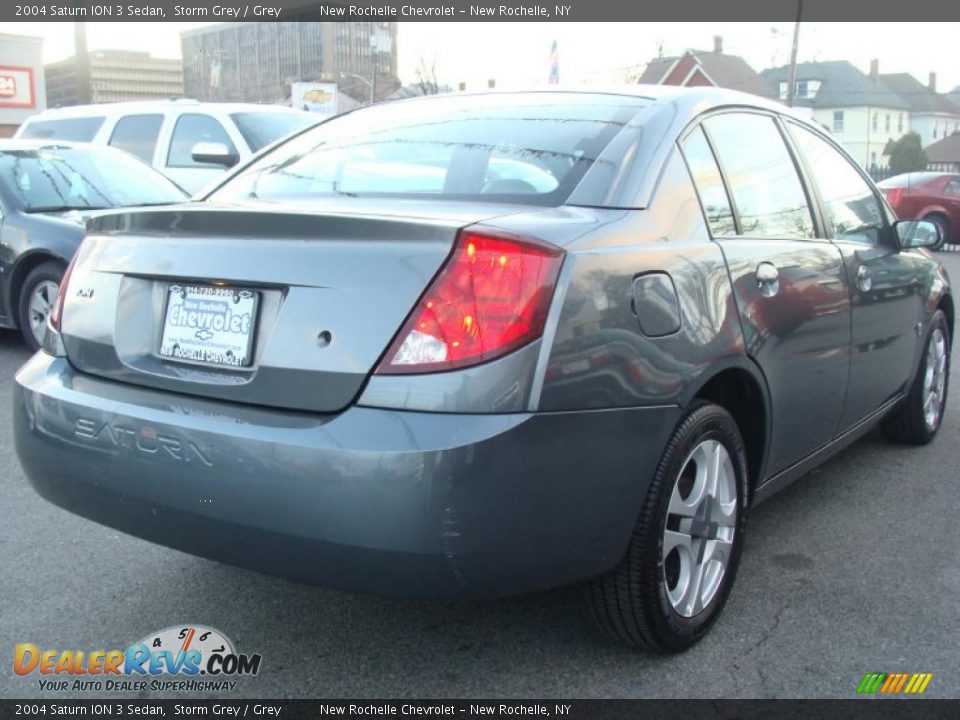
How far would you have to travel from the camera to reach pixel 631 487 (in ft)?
8.33

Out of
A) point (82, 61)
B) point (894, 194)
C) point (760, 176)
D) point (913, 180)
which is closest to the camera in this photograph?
point (760, 176)

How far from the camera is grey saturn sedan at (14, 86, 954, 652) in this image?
2.28m

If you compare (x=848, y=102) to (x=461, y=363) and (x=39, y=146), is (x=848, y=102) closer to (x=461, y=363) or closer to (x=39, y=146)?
(x=39, y=146)

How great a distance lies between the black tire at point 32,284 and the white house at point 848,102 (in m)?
68.1

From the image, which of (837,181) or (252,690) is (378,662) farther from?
(837,181)

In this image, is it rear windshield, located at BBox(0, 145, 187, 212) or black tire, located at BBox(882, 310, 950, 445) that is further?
rear windshield, located at BBox(0, 145, 187, 212)

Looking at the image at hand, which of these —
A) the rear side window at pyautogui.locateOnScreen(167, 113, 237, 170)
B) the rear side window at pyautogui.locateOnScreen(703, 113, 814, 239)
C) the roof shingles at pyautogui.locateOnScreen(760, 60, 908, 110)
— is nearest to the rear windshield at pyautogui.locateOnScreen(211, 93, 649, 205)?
the rear side window at pyautogui.locateOnScreen(703, 113, 814, 239)

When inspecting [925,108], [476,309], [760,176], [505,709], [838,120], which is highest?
[760,176]

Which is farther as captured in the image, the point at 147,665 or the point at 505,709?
the point at 147,665

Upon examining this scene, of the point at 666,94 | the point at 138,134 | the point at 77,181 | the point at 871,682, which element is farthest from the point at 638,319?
the point at 138,134

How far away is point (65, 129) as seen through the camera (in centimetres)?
1229

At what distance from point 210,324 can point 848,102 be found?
75.9 metres

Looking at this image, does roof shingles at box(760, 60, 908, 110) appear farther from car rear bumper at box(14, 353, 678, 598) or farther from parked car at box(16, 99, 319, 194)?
car rear bumper at box(14, 353, 678, 598)

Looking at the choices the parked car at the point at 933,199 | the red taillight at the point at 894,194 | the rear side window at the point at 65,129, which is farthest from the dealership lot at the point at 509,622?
the parked car at the point at 933,199
